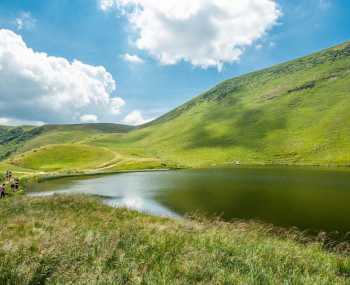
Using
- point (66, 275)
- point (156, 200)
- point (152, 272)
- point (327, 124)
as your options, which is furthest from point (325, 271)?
point (327, 124)

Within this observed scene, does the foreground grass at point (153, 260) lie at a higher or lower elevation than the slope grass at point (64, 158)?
lower

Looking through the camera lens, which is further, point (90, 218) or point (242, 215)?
point (242, 215)

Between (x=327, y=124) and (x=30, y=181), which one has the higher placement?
(x=327, y=124)

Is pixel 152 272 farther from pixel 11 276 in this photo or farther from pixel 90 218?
pixel 90 218

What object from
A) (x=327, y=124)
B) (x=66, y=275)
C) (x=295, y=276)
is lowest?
(x=295, y=276)

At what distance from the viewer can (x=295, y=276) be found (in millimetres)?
11055

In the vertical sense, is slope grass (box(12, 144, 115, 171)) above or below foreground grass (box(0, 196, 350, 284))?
above

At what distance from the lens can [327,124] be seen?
19700 cm

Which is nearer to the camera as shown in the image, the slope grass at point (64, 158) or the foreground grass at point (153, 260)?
the foreground grass at point (153, 260)

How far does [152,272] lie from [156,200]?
35.4m

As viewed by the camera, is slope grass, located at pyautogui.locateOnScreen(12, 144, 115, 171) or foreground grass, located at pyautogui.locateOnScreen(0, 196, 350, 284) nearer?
foreground grass, located at pyautogui.locateOnScreen(0, 196, 350, 284)

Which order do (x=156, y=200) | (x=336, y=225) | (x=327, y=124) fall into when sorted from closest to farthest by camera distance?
(x=336, y=225) < (x=156, y=200) < (x=327, y=124)

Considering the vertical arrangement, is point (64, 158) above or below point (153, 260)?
above

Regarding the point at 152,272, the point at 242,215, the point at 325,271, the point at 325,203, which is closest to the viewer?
the point at 152,272
